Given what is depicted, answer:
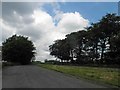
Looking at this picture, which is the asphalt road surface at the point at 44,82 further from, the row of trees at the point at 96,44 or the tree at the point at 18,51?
the tree at the point at 18,51

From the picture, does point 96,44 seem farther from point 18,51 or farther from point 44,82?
point 44,82

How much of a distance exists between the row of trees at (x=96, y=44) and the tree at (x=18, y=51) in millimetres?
15401

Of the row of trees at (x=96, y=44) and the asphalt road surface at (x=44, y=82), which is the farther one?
the row of trees at (x=96, y=44)

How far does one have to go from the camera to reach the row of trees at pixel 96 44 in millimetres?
76688

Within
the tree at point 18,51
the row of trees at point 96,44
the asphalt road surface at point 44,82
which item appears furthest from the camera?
the tree at point 18,51

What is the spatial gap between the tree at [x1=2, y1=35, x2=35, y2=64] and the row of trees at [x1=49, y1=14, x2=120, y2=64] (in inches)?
606

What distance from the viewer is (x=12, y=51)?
Answer: 115938 millimetres

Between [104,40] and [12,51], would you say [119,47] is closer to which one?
[104,40]

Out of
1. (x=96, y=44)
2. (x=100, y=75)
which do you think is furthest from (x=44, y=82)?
(x=96, y=44)

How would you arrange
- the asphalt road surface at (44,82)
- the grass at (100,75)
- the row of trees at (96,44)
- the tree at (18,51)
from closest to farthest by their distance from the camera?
the asphalt road surface at (44,82), the grass at (100,75), the row of trees at (96,44), the tree at (18,51)

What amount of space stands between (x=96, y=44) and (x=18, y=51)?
1577 inches

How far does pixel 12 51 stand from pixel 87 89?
342 ft

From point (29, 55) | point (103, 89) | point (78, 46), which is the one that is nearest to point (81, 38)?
point (78, 46)

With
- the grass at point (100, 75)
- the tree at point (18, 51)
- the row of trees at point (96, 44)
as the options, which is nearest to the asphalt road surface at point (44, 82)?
the grass at point (100, 75)
